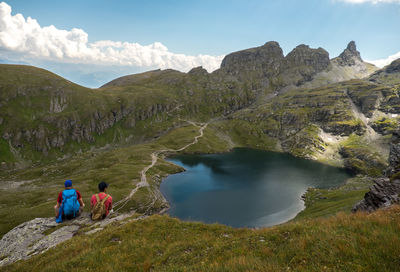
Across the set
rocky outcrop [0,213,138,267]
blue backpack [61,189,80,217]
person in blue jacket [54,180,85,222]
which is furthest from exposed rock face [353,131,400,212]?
blue backpack [61,189,80,217]

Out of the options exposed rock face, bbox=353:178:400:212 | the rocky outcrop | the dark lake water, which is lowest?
the dark lake water

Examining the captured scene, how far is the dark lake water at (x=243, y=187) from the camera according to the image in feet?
238

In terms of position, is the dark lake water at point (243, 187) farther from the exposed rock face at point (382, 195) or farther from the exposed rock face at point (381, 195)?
the exposed rock face at point (381, 195)

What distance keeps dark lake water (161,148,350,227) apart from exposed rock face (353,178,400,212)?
43.1 meters

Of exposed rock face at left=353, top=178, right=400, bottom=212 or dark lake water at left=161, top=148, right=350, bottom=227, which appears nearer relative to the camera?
exposed rock face at left=353, top=178, right=400, bottom=212

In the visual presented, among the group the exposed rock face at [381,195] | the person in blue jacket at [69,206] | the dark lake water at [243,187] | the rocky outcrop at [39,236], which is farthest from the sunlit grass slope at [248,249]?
the dark lake water at [243,187]

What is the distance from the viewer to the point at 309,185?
105062mm

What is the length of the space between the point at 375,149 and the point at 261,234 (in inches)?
8481

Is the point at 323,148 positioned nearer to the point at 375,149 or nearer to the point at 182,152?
the point at 375,149

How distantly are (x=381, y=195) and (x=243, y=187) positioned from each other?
78497mm

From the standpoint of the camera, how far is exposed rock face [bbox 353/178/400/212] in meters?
24.7

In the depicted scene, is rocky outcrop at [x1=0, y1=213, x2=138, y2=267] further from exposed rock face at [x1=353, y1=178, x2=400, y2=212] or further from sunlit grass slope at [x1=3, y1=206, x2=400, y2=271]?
exposed rock face at [x1=353, y1=178, x2=400, y2=212]

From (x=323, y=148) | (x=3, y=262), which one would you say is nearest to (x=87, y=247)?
(x=3, y=262)

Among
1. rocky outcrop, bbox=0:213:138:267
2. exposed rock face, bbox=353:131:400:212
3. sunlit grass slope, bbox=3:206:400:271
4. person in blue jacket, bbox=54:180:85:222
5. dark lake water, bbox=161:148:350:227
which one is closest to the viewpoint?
sunlit grass slope, bbox=3:206:400:271
